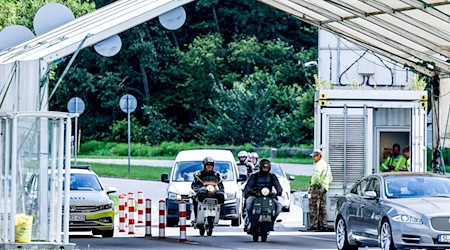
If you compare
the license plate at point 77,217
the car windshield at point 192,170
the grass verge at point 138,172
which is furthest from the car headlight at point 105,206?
the grass verge at point 138,172

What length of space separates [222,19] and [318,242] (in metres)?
63.2

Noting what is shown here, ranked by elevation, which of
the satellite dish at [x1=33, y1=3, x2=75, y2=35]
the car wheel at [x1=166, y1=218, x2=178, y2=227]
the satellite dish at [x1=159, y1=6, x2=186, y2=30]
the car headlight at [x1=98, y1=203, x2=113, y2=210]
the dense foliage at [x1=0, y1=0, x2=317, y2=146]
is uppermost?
the dense foliage at [x1=0, y1=0, x2=317, y2=146]

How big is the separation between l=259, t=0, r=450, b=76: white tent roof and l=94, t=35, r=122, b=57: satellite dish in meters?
4.92

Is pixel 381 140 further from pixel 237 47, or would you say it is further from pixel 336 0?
pixel 237 47

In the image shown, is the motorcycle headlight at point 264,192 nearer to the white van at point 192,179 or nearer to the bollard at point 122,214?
the white van at point 192,179

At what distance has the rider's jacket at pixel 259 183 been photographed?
27047 millimetres

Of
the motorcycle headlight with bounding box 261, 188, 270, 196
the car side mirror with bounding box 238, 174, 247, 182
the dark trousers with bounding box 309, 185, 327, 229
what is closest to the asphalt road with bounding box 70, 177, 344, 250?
the dark trousers with bounding box 309, 185, 327, 229

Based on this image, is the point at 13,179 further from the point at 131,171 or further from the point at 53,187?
the point at 131,171

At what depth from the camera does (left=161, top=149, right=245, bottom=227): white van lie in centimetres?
3094

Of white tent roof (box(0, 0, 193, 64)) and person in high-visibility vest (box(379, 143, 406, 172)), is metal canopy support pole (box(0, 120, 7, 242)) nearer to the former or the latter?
white tent roof (box(0, 0, 193, 64))

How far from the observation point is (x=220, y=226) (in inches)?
1326

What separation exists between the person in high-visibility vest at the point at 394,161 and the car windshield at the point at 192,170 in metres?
4.12

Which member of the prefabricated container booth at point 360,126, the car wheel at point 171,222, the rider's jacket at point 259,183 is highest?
the prefabricated container booth at point 360,126

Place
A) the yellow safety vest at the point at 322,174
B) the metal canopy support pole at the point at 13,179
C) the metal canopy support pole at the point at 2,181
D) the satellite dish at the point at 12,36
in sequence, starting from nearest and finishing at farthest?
1. the metal canopy support pole at the point at 13,179
2. the metal canopy support pole at the point at 2,181
3. the satellite dish at the point at 12,36
4. the yellow safety vest at the point at 322,174
